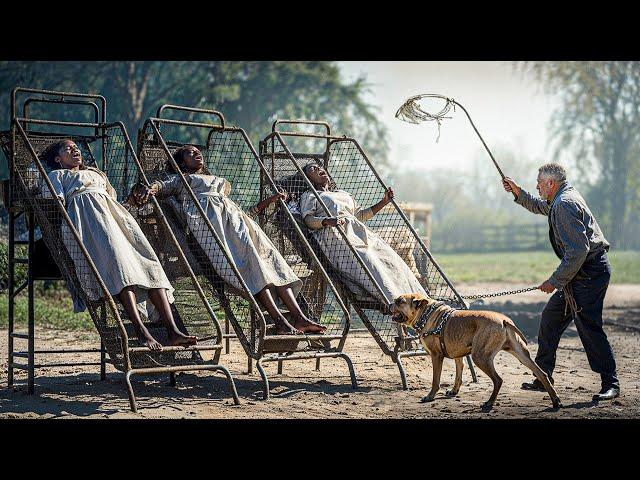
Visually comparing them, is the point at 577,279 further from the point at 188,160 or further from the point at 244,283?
the point at 188,160

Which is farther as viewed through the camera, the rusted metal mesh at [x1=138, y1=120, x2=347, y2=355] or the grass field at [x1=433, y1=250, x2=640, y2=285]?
the grass field at [x1=433, y1=250, x2=640, y2=285]

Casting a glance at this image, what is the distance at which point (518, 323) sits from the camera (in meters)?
12.6

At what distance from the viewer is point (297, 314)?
753 centimetres

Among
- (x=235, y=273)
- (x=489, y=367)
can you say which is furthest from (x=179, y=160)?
(x=489, y=367)

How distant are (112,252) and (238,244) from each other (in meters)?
1.23

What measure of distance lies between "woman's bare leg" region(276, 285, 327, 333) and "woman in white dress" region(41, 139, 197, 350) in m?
1.00

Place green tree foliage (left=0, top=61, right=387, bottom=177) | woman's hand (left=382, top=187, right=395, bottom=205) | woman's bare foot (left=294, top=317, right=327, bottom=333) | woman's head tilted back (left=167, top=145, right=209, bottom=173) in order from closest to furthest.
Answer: woman's bare foot (left=294, top=317, right=327, bottom=333) < woman's head tilted back (left=167, top=145, right=209, bottom=173) < woman's hand (left=382, top=187, right=395, bottom=205) < green tree foliage (left=0, top=61, right=387, bottom=177)

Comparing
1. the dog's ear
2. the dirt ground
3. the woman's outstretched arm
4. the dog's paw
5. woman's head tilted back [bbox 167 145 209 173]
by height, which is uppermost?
woman's head tilted back [bbox 167 145 209 173]

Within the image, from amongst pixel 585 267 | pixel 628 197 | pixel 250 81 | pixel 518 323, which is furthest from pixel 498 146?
pixel 585 267

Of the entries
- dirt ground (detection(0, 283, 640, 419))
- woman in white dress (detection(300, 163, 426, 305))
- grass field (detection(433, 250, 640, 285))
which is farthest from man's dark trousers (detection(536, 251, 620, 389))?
grass field (detection(433, 250, 640, 285))

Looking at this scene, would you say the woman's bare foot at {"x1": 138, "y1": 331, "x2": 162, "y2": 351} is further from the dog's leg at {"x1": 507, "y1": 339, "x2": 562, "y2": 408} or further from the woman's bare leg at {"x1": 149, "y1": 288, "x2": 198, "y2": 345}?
the dog's leg at {"x1": 507, "y1": 339, "x2": 562, "y2": 408}

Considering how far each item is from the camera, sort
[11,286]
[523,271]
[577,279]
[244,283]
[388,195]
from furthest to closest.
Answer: [523,271] < [388,195] < [11,286] < [244,283] < [577,279]

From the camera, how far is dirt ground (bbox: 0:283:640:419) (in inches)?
251
